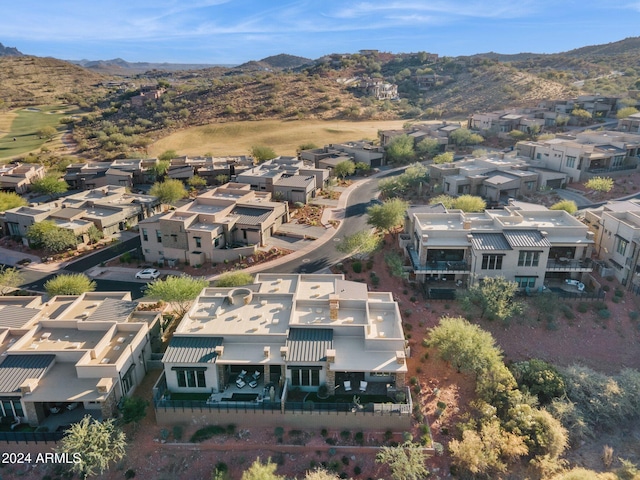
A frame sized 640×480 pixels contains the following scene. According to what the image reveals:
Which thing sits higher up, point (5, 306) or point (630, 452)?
point (5, 306)

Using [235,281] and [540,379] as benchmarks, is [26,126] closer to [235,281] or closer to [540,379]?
[235,281]

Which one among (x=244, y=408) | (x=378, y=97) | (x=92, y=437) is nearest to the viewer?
(x=92, y=437)

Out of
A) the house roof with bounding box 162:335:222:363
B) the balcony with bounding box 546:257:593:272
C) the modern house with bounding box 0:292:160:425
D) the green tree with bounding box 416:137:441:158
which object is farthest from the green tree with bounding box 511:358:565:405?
the green tree with bounding box 416:137:441:158

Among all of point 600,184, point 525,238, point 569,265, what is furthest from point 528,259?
point 600,184

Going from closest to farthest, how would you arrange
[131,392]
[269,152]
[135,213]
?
[131,392]
[135,213]
[269,152]

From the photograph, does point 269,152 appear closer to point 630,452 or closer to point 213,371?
point 213,371

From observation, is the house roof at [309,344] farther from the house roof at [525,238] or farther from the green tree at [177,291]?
the house roof at [525,238]

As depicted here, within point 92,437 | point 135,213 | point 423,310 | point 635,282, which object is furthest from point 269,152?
point 92,437
